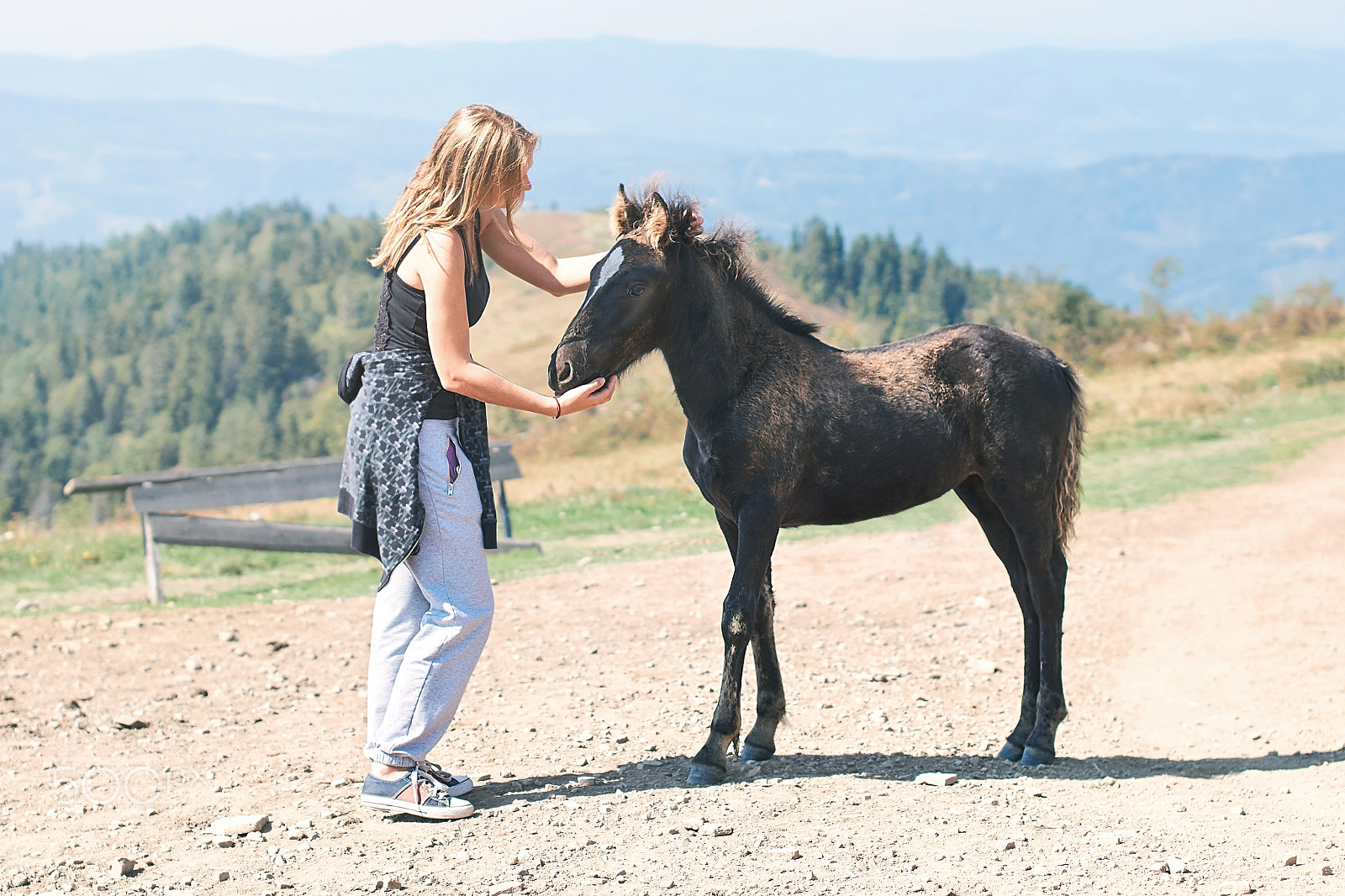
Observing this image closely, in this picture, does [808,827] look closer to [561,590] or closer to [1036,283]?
[561,590]

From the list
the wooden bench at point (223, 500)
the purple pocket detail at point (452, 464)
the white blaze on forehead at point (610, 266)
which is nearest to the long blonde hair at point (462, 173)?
the white blaze on forehead at point (610, 266)

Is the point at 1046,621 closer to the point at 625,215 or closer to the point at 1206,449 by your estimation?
the point at 625,215

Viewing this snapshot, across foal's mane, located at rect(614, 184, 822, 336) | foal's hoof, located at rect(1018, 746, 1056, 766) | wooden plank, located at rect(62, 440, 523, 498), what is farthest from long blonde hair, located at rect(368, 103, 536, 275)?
wooden plank, located at rect(62, 440, 523, 498)

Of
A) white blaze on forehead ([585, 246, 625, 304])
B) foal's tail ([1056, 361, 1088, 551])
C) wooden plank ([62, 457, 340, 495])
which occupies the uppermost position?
white blaze on forehead ([585, 246, 625, 304])

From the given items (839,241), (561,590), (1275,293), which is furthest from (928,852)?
(839,241)

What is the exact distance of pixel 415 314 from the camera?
4.37 meters

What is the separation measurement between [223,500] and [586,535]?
13.7 feet

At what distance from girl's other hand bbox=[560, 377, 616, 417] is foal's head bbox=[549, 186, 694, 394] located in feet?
0.13

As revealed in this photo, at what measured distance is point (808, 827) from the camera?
4.28 m

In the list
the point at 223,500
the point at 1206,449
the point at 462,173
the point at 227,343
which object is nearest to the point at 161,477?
the point at 223,500

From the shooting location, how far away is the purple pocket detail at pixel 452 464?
440cm

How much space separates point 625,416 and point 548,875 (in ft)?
102

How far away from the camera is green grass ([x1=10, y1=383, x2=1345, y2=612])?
1143 centimetres

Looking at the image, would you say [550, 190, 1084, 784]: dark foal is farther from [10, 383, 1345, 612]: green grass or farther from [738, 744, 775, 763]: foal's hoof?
[10, 383, 1345, 612]: green grass
